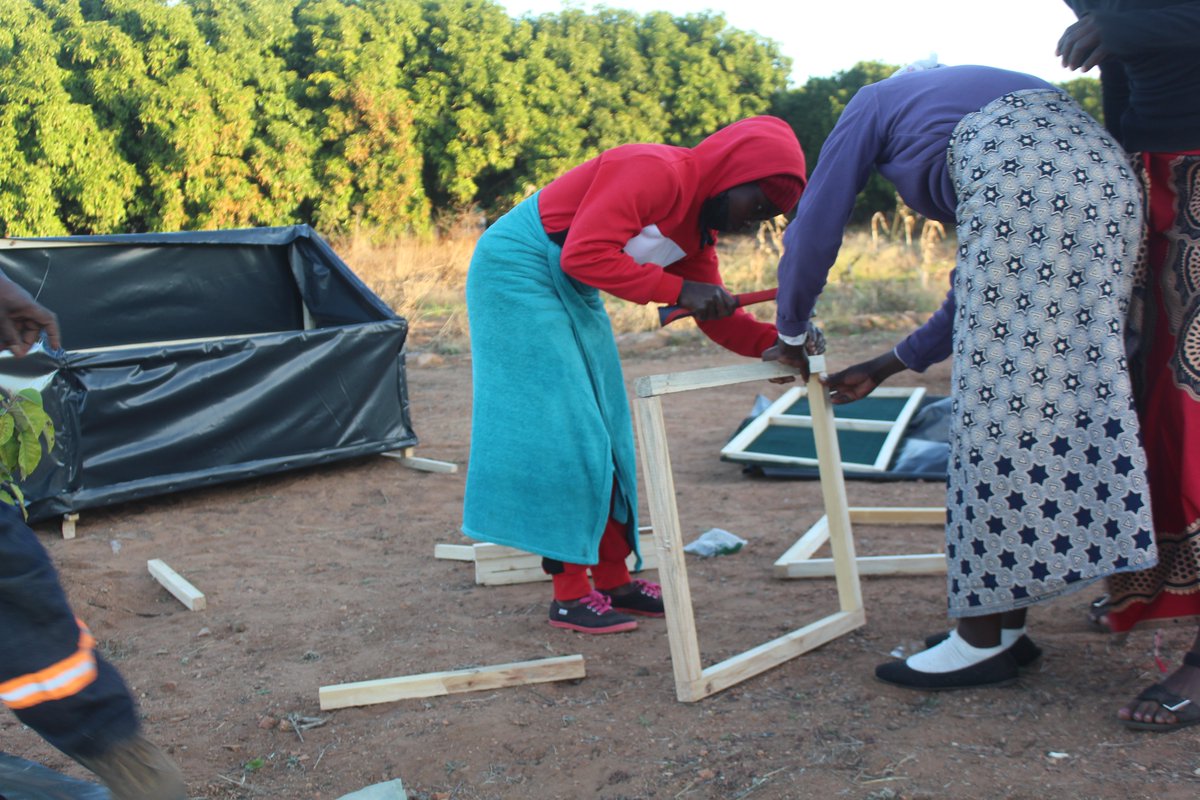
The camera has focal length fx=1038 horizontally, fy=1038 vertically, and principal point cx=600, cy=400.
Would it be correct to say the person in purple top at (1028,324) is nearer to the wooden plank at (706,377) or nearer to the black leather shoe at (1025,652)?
the black leather shoe at (1025,652)

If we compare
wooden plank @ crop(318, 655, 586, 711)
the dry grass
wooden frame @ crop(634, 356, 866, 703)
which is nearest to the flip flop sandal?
wooden frame @ crop(634, 356, 866, 703)

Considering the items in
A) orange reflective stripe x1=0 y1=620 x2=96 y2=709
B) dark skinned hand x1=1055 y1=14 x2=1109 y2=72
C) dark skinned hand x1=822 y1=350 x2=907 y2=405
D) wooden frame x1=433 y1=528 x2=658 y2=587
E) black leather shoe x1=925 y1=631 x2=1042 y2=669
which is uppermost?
dark skinned hand x1=1055 y1=14 x2=1109 y2=72

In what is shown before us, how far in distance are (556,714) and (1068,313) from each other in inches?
64.8

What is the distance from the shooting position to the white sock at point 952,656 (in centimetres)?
277

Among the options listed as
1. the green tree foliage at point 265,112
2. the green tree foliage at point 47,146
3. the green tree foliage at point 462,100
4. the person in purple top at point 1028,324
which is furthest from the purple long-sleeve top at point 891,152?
the green tree foliage at point 462,100

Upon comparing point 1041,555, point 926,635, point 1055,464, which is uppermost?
point 1055,464

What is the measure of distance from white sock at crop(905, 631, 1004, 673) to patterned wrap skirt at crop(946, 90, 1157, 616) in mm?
254

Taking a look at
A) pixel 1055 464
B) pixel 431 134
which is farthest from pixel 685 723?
pixel 431 134

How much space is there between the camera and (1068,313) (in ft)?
7.93

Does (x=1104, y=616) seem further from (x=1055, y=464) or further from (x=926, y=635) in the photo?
(x=1055, y=464)

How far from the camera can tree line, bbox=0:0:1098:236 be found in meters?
17.2

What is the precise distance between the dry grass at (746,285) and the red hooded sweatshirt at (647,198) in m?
8.24

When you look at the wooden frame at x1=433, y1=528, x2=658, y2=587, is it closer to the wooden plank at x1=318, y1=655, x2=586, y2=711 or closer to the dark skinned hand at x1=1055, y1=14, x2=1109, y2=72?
the wooden plank at x1=318, y1=655, x2=586, y2=711

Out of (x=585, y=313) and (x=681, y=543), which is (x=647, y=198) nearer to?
(x=585, y=313)
